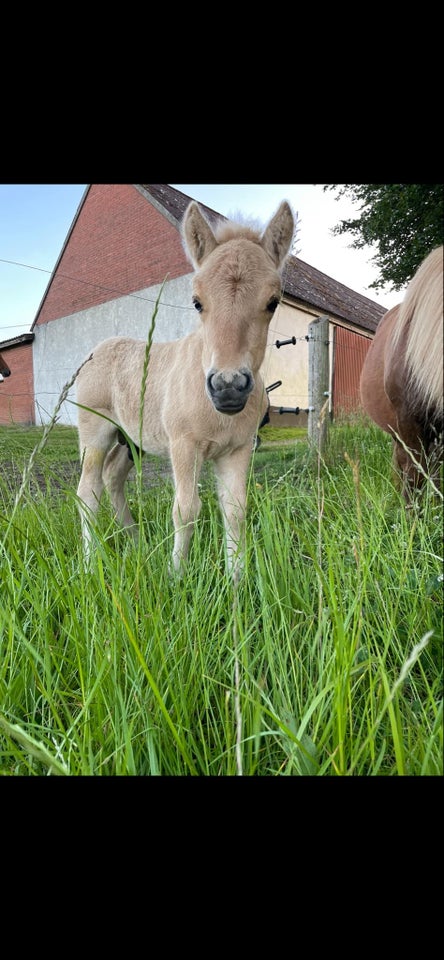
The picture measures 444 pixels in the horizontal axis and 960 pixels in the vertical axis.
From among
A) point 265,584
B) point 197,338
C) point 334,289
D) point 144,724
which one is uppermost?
point 334,289

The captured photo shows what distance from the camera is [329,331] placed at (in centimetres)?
128

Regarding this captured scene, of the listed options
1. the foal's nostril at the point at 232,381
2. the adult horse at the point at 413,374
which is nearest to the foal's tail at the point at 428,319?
the adult horse at the point at 413,374

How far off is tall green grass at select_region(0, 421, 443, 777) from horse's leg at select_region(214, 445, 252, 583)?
0.06 m

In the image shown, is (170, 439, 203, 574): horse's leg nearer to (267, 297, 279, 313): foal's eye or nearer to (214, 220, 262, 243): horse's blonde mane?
(267, 297, 279, 313): foal's eye

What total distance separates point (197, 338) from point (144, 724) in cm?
89

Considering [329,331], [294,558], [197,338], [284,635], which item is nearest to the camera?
[284,635]

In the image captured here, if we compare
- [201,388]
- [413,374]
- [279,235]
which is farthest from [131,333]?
[413,374]

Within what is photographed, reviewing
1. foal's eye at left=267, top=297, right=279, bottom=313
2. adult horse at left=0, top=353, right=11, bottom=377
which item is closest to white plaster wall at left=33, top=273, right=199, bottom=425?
adult horse at left=0, top=353, right=11, bottom=377

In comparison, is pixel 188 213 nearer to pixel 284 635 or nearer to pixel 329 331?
pixel 329 331

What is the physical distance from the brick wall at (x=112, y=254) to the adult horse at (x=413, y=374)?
0.65m

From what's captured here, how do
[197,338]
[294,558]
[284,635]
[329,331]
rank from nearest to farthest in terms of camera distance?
[284,635] < [294,558] < [197,338] < [329,331]

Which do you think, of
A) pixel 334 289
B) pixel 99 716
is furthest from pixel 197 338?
pixel 99 716

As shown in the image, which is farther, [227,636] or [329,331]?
[329,331]

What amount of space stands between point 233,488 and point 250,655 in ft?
1.58
